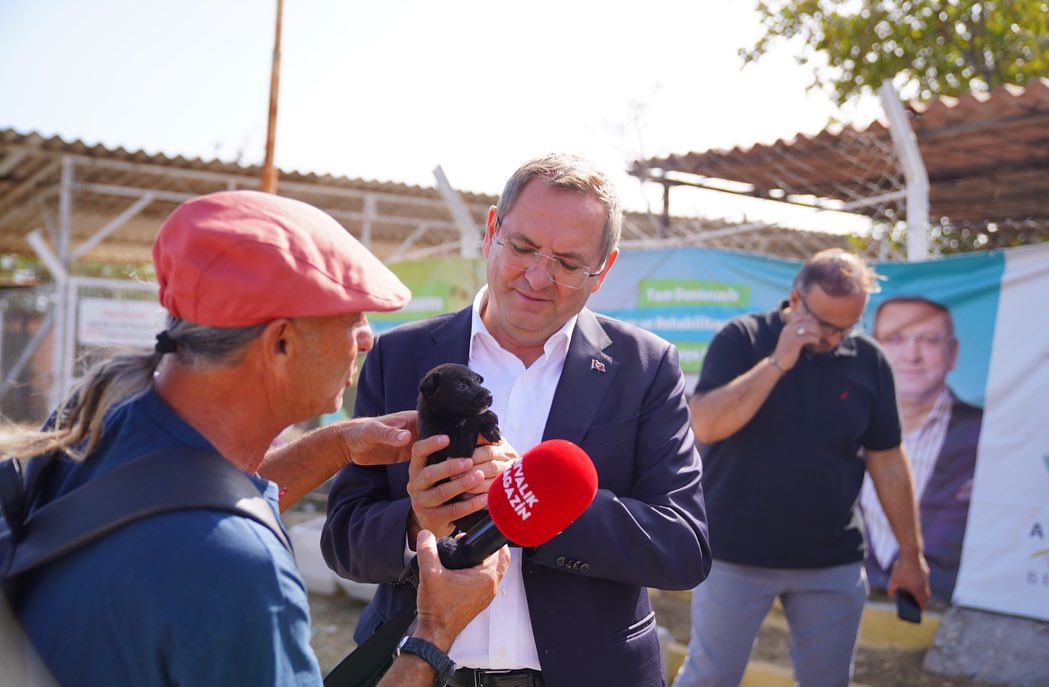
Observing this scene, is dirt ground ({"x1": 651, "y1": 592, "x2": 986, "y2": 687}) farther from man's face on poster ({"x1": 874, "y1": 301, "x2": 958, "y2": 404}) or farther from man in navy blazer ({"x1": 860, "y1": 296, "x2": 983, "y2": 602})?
man's face on poster ({"x1": 874, "y1": 301, "x2": 958, "y2": 404})

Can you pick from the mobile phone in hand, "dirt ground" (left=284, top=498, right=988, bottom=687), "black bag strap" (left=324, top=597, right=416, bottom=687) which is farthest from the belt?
"dirt ground" (left=284, top=498, right=988, bottom=687)

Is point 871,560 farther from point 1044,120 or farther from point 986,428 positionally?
point 1044,120

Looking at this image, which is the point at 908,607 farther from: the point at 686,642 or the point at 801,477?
the point at 686,642

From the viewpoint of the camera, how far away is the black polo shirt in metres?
3.59

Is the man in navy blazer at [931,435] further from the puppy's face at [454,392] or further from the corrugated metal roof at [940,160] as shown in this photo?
the puppy's face at [454,392]

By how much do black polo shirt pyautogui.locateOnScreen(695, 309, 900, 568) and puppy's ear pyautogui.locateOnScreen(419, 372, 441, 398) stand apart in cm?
216

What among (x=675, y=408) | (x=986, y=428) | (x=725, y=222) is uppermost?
(x=725, y=222)

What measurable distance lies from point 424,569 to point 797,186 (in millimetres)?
6678

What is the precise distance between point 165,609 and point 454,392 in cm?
74

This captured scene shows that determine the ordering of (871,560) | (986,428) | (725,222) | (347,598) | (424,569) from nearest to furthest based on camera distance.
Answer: (424,569), (986,428), (871,560), (347,598), (725,222)

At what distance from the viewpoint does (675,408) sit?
232 cm

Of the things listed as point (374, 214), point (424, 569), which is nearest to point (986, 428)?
point (424, 569)

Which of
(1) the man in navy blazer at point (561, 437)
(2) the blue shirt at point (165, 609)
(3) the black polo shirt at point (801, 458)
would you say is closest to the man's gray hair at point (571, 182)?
(1) the man in navy blazer at point (561, 437)

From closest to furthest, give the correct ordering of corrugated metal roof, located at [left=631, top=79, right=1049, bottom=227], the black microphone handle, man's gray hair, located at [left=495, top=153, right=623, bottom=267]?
the black microphone handle
man's gray hair, located at [left=495, top=153, right=623, bottom=267]
corrugated metal roof, located at [left=631, top=79, right=1049, bottom=227]
